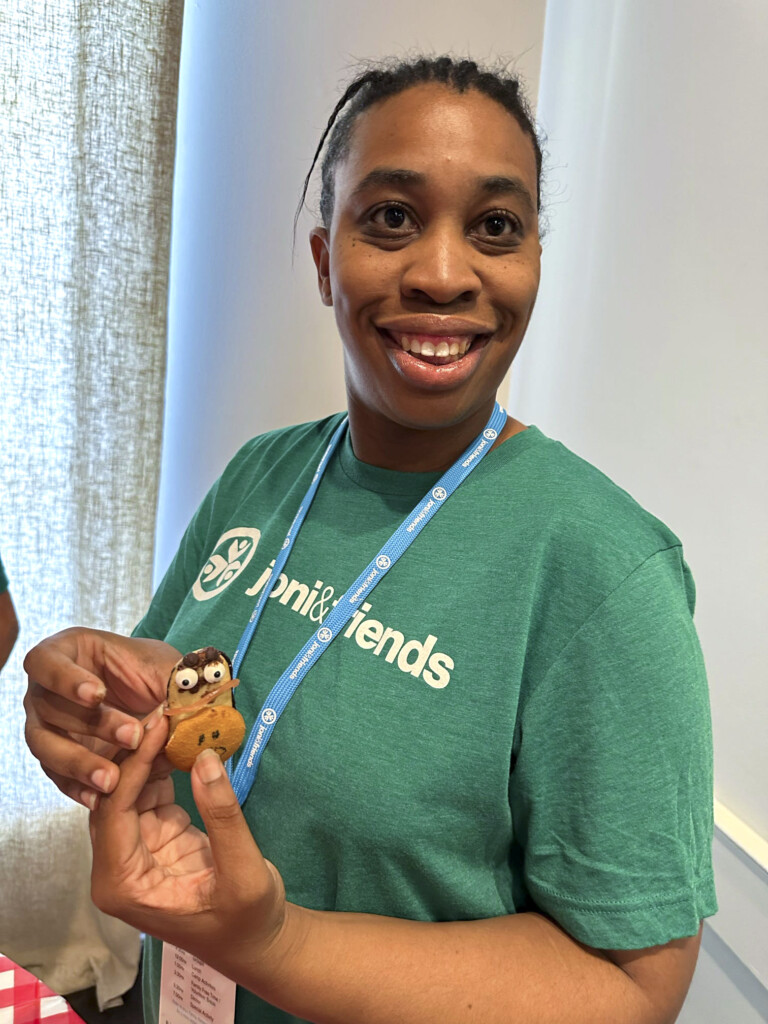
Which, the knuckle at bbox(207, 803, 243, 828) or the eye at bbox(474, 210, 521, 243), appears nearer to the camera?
the knuckle at bbox(207, 803, 243, 828)

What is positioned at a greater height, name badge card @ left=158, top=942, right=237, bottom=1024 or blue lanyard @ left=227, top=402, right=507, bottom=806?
blue lanyard @ left=227, top=402, right=507, bottom=806

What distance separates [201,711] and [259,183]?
1347 millimetres

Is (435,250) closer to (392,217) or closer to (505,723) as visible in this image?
(392,217)

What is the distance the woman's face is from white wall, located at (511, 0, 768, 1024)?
1.80 ft

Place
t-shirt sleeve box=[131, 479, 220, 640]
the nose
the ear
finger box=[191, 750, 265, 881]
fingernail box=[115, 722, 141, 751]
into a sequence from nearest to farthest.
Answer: finger box=[191, 750, 265, 881] < fingernail box=[115, 722, 141, 751] < the nose < the ear < t-shirt sleeve box=[131, 479, 220, 640]

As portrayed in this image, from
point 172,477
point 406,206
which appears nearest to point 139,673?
point 406,206

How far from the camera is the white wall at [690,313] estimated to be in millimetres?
1130

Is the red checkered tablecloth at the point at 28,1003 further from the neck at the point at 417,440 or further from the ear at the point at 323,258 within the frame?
the ear at the point at 323,258

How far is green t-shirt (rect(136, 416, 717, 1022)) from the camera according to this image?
607mm

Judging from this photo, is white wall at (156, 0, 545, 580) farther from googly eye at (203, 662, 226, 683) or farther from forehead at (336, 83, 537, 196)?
googly eye at (203, 662, 226, 683)

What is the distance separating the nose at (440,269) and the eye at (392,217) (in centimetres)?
3

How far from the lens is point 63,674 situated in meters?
0.74

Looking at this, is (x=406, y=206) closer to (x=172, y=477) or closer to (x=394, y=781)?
(x=394, y=781)

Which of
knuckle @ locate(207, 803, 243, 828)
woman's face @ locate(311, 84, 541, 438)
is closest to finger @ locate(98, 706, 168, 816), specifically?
knuckle @ locate(207, 803, 243, 828)
